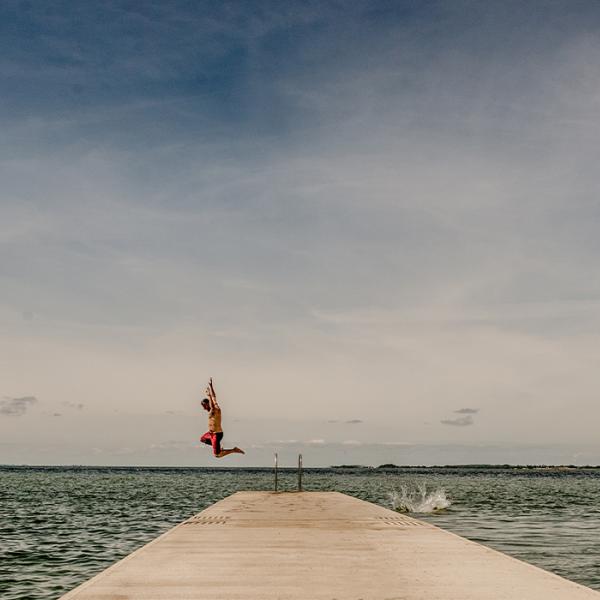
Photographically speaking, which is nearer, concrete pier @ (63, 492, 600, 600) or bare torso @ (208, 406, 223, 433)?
concrete pier @ (63, 492, 600, 600)

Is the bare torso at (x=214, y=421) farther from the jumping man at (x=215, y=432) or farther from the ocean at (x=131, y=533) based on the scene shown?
the ocean at (x=131, y=533)

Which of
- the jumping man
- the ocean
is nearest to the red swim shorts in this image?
the jumping man

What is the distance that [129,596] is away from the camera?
10.1m

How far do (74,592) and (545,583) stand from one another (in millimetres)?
→ 6943

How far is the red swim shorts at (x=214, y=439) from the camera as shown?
2123cm

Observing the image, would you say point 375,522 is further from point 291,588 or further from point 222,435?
point 291,588

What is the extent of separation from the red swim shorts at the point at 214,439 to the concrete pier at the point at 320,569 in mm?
2432

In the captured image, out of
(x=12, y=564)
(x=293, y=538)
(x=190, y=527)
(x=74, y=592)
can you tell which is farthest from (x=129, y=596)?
(x=12, y=564)

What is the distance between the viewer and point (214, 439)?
835 inches

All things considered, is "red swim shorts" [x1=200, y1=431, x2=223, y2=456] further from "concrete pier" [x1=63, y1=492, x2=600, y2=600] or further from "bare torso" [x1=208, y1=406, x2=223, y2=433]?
"concrete pier" [x1=63, y1=492, x2=600, y2=600]

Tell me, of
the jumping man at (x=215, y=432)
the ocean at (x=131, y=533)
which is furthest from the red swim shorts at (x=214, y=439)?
the ocean at (x=131, y=533)

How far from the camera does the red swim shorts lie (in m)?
21.2

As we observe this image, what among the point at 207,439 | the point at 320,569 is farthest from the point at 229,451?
the point at 320,569

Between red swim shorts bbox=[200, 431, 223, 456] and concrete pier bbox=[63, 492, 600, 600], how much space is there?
2432mm
